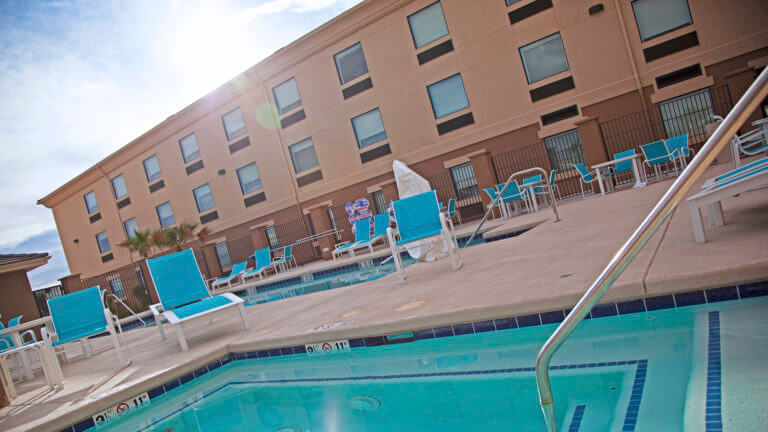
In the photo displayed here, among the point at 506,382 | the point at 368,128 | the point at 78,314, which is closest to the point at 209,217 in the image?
the point at 368,128

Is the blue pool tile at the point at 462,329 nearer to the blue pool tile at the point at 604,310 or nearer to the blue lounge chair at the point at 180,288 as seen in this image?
the blue pool tile at the point at 604,310

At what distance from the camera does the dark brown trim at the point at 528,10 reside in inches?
543

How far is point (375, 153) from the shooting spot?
16.7 meters

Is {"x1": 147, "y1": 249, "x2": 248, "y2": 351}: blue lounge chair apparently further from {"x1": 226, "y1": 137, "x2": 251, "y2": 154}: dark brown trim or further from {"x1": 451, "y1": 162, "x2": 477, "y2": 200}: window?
{"x1": 226, "y1": 137, "x2": 251, "y2": 154}: dark brown trim

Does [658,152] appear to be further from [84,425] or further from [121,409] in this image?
[84,425]

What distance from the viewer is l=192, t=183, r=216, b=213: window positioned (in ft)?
69.1

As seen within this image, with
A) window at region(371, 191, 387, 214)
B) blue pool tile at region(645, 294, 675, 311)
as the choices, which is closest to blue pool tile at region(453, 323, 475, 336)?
blue pool tile at region(645, 294, 675, 311)

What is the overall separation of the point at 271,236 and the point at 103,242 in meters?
12.4

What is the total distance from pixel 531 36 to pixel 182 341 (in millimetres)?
13345

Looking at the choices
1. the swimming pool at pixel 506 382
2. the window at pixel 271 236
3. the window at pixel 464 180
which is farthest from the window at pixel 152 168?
the swimming pool at pixel 506 382

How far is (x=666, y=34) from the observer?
12789 millimetres

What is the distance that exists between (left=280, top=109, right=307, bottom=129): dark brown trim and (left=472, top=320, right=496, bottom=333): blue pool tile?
15852 millimetres

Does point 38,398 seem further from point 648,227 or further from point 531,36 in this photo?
point 531,36

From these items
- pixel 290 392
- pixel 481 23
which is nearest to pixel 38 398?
pixel 290 392
